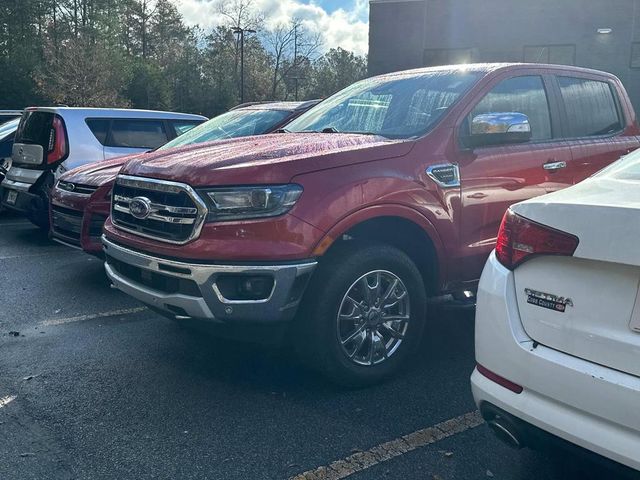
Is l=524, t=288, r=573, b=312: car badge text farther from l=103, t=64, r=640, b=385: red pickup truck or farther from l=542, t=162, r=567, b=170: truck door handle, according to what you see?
l=542, t=162, r=567, b=170: truck door handle

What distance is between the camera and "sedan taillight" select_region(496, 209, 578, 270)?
2.29 m

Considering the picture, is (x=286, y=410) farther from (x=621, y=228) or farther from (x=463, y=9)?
(x=463, y=9)

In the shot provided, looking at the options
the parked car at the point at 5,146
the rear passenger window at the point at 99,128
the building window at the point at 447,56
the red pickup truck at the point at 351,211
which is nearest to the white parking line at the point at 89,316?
the red pickup truck at the point at 351,211

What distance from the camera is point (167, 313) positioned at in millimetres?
3559

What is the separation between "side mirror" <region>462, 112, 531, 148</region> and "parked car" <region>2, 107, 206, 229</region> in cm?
526

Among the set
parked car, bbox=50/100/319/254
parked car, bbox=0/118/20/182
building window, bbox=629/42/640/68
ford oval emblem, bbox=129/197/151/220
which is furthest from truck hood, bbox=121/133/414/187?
building window, bbox=629/42/640/68

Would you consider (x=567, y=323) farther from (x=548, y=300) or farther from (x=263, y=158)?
(x=263, y=158)

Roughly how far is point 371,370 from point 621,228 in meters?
1.95

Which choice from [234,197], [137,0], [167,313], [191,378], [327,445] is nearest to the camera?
[327,445]

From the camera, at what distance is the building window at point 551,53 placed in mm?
26516

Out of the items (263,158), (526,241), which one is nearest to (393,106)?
(263,158)

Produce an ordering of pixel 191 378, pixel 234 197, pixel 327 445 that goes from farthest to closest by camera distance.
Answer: pixel 191 378 → pixel 234 197 → pixel 327 445

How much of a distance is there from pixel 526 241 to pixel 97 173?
479cm

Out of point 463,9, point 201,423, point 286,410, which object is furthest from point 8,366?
point 463,9
